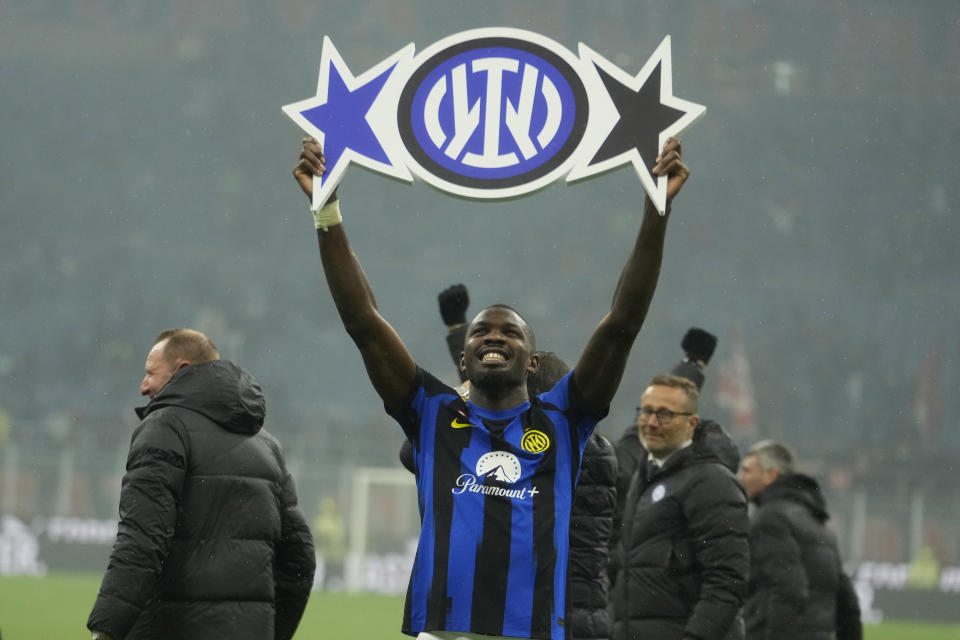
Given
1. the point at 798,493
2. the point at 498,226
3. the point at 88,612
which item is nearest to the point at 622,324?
the point at 798,493

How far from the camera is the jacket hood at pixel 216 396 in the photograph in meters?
3.71

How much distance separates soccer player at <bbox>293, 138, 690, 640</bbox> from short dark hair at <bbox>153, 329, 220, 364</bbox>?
2.65 feet

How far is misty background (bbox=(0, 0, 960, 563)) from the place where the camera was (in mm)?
27266

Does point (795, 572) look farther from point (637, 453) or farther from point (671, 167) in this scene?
point (671, 167)

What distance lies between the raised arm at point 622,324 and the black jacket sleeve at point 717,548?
4.54 ft

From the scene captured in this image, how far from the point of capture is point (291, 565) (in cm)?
405

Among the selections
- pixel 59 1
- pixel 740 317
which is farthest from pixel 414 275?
pixel 59 1

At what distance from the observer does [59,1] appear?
108ft

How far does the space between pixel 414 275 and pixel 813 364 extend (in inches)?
349

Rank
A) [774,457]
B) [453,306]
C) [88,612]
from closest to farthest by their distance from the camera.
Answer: [453,306], [774,457], [88,612]

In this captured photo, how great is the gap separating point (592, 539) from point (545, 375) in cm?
51

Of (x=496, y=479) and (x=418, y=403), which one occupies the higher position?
(x=418, y=403)

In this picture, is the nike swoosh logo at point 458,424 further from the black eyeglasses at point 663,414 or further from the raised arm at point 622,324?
the black eyeglasses at point 663,414

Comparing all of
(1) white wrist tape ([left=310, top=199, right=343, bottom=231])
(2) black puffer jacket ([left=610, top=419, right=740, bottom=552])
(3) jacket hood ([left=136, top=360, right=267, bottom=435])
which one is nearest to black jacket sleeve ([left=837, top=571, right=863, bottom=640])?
(2) black puffer jacket ([left=610, top=419, right=740, bottom=552])
